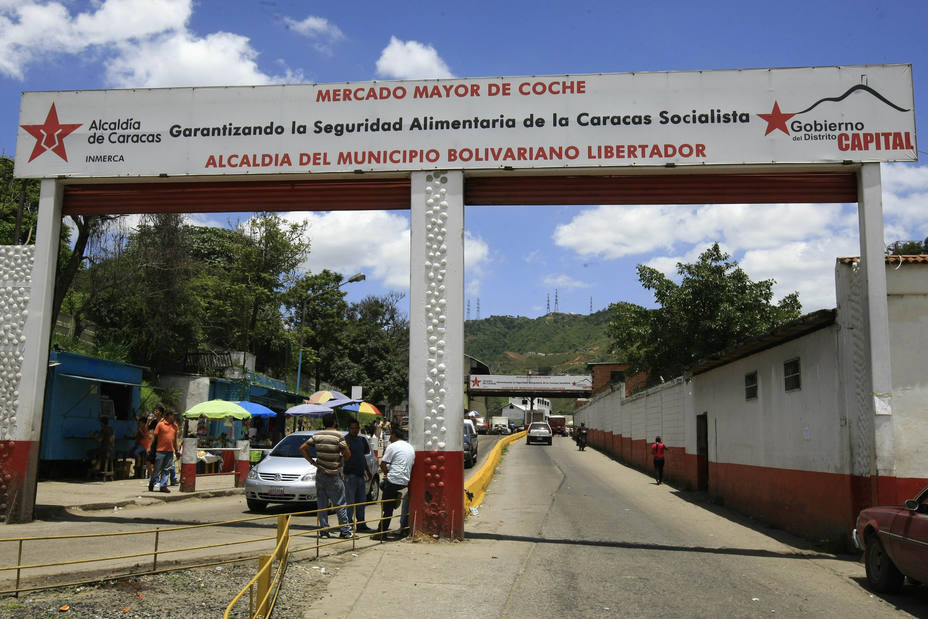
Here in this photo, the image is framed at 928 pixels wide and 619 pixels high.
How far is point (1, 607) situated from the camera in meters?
6.19

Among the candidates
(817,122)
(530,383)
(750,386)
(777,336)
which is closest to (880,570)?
(777,336)

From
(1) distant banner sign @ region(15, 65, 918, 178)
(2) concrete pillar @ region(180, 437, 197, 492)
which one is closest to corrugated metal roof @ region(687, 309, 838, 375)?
(1) distant banner sign @ region(15, 65, 918, 178)

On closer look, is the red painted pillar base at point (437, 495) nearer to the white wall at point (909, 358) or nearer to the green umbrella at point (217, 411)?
the white wall at point (909, 358)

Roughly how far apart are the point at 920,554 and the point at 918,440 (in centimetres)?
397

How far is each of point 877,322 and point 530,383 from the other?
65.3 m

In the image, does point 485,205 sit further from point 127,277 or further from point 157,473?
point 127,277

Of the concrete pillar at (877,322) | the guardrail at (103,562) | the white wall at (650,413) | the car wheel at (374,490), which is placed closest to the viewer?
the guardrail at (103,562)

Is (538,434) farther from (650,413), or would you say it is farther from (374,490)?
(374,490)

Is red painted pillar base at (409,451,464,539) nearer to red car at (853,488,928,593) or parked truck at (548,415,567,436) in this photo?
red car at (853,488,928,593)

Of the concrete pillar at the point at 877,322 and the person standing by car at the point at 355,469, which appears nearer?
the concrete pillar at the point at 877,322

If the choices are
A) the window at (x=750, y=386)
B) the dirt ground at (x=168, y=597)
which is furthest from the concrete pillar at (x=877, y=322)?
the dirt ground at (x=168, y=597)

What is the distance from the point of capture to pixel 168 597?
22.3 feet

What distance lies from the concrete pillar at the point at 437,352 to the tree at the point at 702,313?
2086 centimetres

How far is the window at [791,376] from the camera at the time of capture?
45.3 feet
